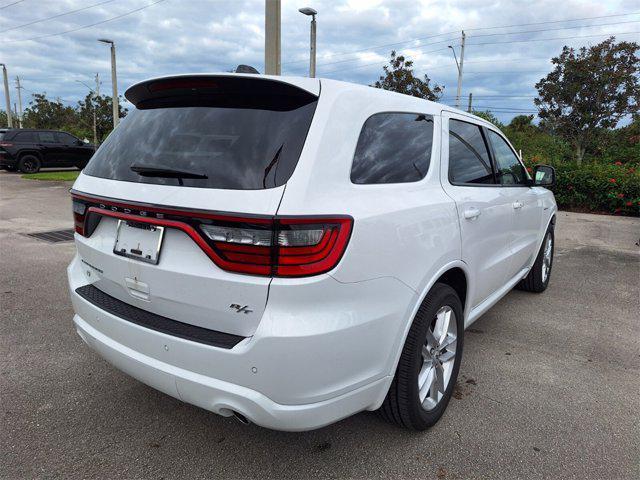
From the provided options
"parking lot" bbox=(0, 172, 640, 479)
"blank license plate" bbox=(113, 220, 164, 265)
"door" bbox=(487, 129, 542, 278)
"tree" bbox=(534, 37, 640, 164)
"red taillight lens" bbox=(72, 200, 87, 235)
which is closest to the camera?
"blank license plate" bbox=(113, 220, 164, 265)

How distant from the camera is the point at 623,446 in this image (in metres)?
2.42

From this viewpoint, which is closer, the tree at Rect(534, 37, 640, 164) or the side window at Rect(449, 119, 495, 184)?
the side window at Rect(449, 119, 495, 184)

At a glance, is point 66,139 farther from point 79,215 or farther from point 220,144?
point 220,144

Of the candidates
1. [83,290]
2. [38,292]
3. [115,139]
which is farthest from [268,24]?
[83,290]

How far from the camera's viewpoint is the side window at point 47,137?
1833cm

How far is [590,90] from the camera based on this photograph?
17844 millimetres

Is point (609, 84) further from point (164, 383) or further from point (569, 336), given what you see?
point (164, 383)

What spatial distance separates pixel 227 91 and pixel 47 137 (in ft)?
64.4

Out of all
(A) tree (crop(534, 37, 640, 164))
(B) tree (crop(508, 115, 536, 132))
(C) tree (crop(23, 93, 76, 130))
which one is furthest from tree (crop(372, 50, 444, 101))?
(C) tree (crop(23, 93, 76, 130))

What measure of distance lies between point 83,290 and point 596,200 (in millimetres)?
12345

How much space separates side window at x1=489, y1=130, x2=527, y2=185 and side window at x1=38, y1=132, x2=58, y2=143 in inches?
756

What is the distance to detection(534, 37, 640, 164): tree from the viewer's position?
17.4 m

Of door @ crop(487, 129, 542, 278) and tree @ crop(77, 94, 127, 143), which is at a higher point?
tree @ crop(77, 94, 127, 143)

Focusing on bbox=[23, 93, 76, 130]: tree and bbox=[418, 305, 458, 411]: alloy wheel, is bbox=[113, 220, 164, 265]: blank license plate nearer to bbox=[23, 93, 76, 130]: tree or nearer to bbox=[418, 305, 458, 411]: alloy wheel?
bbox=[418, 305, 458, 411]: alloy wheel
